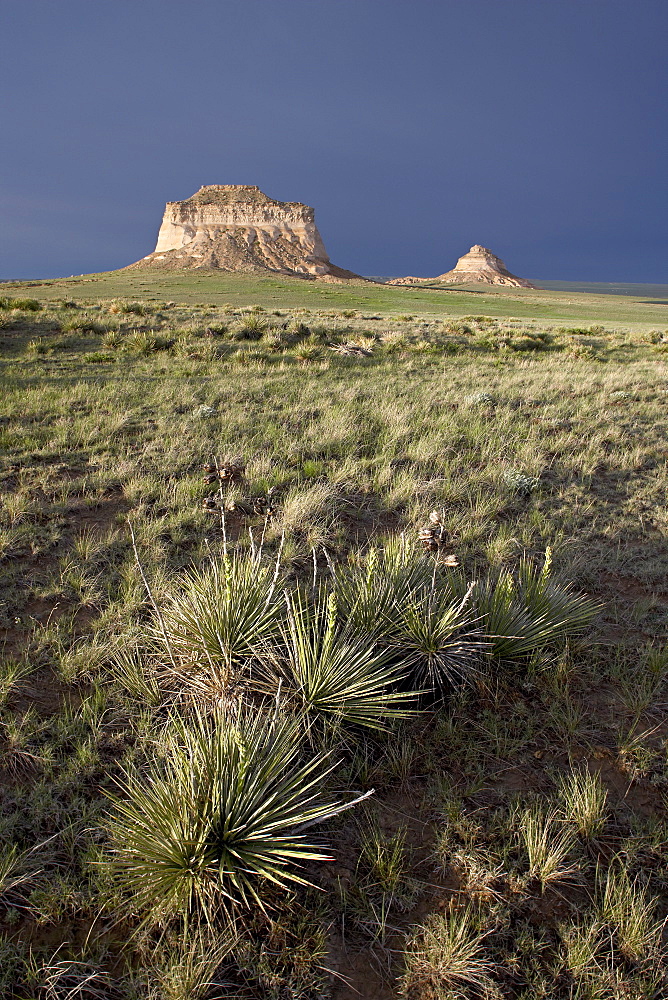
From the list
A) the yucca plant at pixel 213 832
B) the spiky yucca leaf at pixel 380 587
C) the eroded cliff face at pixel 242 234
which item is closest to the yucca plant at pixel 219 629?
the spiky yucca leaf at pixel 380 587

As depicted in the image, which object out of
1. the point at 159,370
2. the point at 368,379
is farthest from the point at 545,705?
the point at 159,370

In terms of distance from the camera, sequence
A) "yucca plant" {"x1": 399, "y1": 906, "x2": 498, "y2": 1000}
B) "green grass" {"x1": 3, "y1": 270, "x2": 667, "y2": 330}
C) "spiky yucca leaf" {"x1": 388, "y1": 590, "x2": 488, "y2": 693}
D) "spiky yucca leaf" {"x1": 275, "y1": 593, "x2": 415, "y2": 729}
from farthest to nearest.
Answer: "green grass" {"x1": 3, "y1": 270, "x2": 667, "y2": 330}, "spiky yucca leaf" {"x1": 388, "y1": 590, "x2": 488, "y2": 693}, "spiky yucca leaf" {"x1": 275, "y1": 593, "x2": 415, "y2": 729}, "yucca plant" {"x1": 399, "y1": 906, "x2": 498, "y2": 1000}

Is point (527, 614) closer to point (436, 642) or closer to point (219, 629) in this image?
point (436, 642)

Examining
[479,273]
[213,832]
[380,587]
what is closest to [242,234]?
[479,273]

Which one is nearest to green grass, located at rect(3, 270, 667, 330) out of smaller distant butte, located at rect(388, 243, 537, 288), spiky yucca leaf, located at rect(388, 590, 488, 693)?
spiky yucca leaf, located at rect(388, 590, 488, 693)

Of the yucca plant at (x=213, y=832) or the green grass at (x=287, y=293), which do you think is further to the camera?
the green grass at (x=287, y=293)

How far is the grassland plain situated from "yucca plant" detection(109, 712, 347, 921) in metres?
0.01

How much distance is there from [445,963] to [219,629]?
1715 mm

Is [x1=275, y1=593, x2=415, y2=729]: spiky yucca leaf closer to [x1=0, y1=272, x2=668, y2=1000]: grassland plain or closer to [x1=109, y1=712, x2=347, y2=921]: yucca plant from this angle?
[x1=0, y1=272, x2=668, y2=1000]: grassland plain

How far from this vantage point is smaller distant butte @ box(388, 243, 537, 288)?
120262 mm

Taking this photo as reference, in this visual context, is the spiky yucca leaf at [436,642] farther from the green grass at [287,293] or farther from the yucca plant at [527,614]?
the green grass at [287,293]

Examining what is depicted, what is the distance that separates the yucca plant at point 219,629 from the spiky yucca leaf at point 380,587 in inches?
16.8

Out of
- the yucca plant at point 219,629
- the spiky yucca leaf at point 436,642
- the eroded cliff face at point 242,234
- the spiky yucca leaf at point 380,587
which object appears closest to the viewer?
the yucca plant at point 219,629

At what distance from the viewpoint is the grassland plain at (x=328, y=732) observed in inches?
71.4
